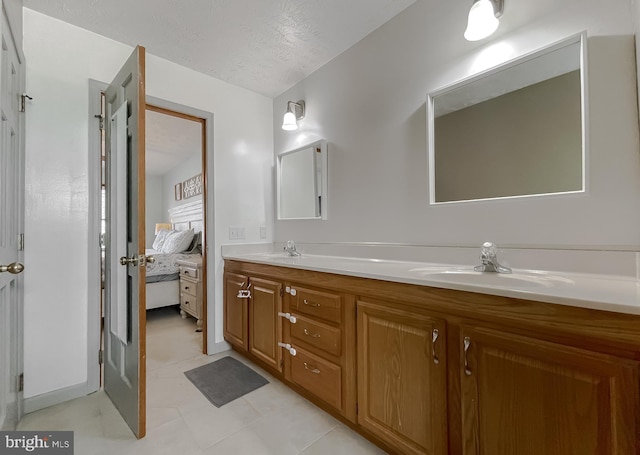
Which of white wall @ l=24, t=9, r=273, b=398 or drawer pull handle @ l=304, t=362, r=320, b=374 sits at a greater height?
white wall @ l=24, t=9, r=273, b=398

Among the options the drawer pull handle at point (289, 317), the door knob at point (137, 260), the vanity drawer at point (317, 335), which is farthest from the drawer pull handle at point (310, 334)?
the door knob at point (137, 260)

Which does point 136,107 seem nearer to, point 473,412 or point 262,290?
point 262,290

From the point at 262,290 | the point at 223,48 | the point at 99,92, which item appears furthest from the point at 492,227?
the point at 99,92

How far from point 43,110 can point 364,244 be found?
220 cm

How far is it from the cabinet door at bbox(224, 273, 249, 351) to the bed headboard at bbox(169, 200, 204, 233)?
2.09m

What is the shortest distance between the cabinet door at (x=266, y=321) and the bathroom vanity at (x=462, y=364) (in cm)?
13

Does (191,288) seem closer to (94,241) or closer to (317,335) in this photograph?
(94,241)

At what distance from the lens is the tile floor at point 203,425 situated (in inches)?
52.1

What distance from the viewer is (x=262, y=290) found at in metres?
1.96

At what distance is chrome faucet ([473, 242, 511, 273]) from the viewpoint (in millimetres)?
1255

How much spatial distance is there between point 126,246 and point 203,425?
1047 mm

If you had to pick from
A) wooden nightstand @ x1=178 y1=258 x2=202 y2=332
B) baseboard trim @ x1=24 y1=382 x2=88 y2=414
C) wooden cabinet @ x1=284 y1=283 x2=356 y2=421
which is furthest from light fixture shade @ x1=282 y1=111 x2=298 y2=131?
baseboard trim @ x1=24 y1=382 x2=88 y2=414

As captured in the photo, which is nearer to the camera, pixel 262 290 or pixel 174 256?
pixel 262 290

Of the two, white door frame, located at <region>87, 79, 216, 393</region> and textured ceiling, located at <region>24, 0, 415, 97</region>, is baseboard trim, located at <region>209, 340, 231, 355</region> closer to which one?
white door frame, located at <region>87, 79, 216, 393</region>
